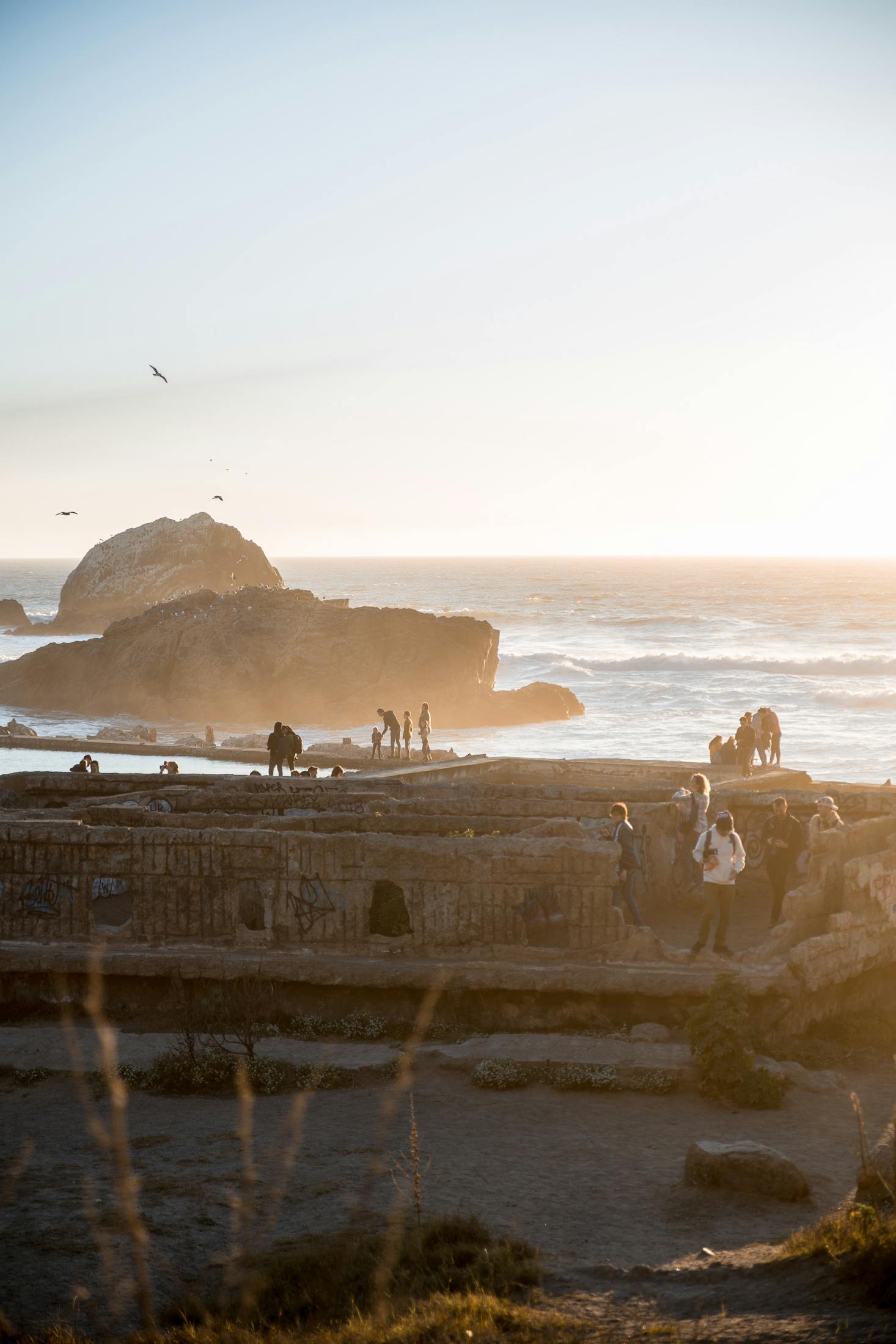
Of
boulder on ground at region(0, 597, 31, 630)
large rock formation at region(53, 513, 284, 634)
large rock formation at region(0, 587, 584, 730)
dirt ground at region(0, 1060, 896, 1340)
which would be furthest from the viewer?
boulder on ground at region(0, 597, 31, 630)

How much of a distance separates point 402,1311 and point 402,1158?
2.58 m

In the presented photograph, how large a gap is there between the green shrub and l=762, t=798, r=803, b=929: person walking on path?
3002 millimetres

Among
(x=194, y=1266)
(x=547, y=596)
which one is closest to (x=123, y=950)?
(x=194, y=1266)

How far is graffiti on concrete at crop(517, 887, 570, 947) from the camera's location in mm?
13531

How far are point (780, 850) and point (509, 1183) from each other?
6.16 metres

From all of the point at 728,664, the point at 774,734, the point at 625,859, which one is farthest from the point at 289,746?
the point at 728,664

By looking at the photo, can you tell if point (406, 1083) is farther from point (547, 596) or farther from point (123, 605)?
point (547, 596)

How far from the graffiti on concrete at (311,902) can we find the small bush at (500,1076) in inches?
112

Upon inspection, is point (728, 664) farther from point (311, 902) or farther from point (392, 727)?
point (311, 902)

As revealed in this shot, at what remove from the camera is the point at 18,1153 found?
949 cm

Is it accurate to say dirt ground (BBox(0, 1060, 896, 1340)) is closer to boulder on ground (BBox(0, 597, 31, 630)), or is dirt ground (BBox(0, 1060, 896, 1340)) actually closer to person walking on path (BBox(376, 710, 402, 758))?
person walking on path (BBox(376, 710, 402, 758))

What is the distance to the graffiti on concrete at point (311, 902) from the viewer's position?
43.3ft

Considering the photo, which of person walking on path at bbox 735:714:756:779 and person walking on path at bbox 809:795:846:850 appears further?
person walking on path at bbox 735:714:756:779

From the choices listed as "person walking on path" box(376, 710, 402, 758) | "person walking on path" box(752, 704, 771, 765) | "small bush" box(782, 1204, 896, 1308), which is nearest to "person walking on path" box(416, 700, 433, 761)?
"person walking on path" box(376, 710, 402, 758)
